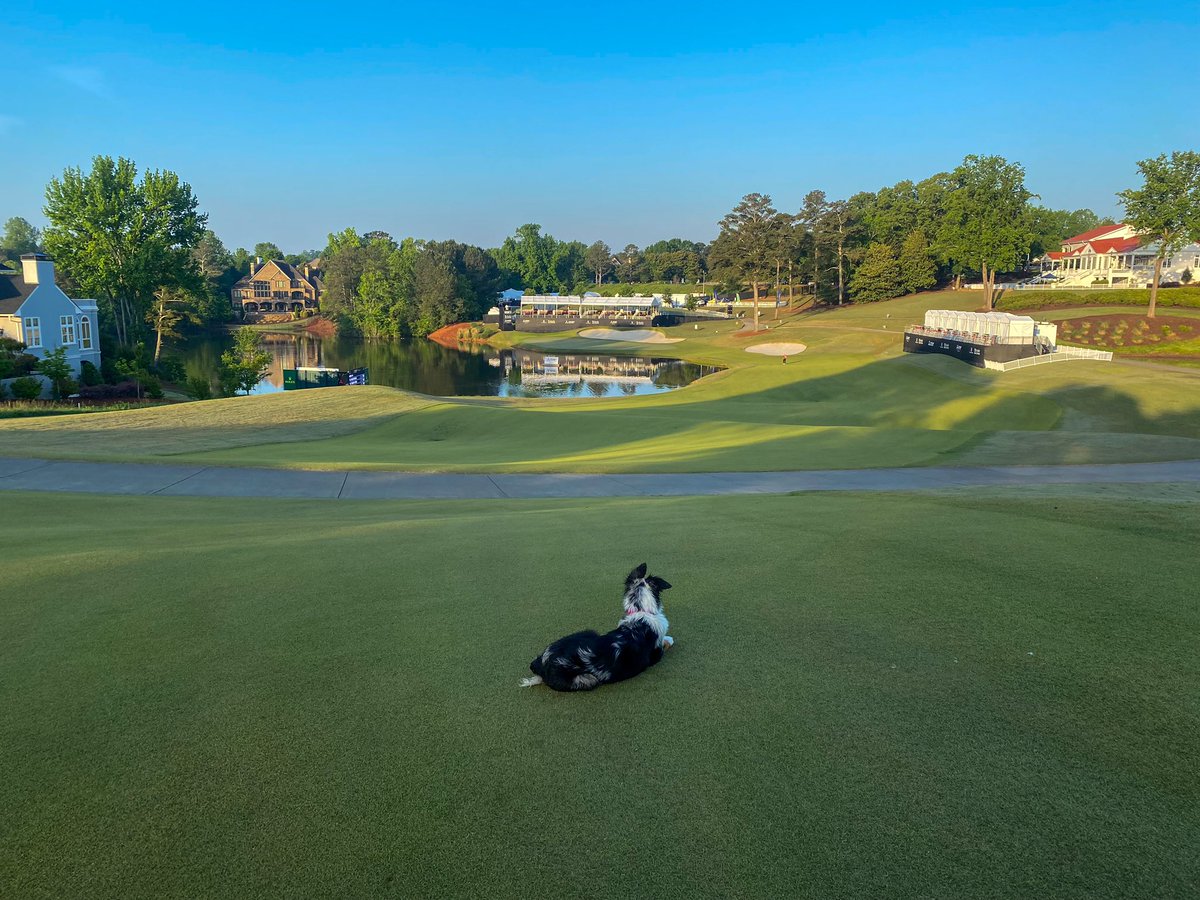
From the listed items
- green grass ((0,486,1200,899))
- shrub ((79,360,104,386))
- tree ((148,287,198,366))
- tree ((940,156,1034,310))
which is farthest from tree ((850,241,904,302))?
green grass ((0,486,1200,899))

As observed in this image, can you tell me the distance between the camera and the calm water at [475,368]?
69.9 metres

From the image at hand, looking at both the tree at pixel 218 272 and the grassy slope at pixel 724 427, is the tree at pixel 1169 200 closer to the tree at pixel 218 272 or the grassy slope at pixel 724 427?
the grassy slope at pixel 724 427

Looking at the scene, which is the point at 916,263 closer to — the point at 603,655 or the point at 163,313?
the point at 163,313

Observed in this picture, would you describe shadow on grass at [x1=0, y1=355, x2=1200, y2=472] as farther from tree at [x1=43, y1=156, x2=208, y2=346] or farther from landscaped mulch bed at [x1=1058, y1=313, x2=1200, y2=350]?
tree at [x1=43, y1=156, x2=208, y2=346]

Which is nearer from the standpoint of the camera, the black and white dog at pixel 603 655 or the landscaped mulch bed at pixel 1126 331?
the black and white dog at pixel 603 655

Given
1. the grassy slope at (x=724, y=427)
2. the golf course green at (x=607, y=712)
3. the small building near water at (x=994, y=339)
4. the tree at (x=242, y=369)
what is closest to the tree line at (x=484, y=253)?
the tree at (x=242, y=369)

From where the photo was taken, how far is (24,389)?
140ft

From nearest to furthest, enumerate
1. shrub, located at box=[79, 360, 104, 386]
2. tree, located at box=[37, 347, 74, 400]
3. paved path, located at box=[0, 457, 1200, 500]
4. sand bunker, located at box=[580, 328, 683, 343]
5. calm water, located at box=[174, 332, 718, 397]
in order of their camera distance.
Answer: paved path, located at box=[0, 457, 1200, 500] → tree, located at box=[37, 347, 74, 400] → shrub, located at box=[79, 360, 104, 386] → calm water, located at box=[174, 332, 718, 397] → sand bunker, located at box=[580, 328, 683, 343]

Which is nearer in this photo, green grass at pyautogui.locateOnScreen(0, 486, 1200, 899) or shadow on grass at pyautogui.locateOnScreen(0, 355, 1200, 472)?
green grass at pyautogui.locateOnScreen(0, 486, 1200, 899)

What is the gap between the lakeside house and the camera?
93938 millimetres

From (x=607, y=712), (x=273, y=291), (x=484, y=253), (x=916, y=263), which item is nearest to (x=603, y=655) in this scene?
(x=607, y=712)

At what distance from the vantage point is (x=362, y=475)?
2086 centimetres

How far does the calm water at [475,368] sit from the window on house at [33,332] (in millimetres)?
12471

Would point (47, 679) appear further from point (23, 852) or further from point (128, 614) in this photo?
point (23, 852)
